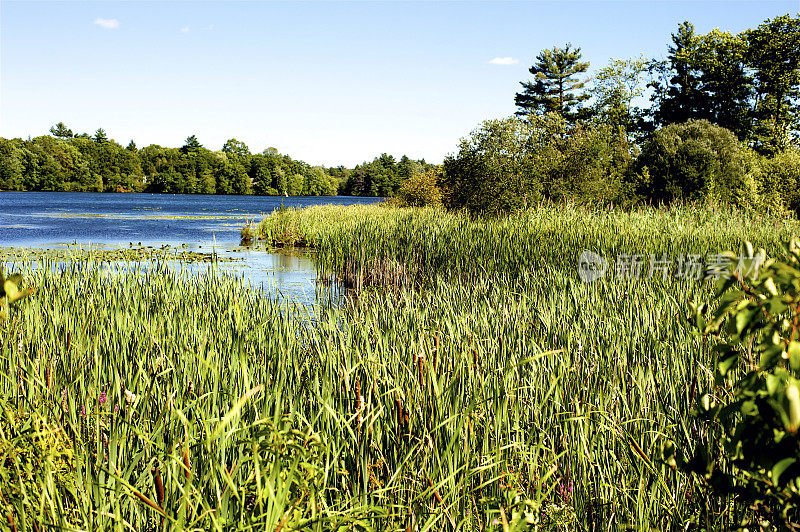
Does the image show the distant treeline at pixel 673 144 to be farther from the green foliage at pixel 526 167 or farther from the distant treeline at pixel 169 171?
the distant treeline at pixel 169 171

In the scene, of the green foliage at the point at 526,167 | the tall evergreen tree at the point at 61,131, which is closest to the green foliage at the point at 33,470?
the green foliage at the point at 526,167

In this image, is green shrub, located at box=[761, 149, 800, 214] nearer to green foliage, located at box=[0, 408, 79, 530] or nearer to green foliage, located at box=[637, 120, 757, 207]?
green foliage, located at box=[637, 120, 757, 207]

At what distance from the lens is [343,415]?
2.24 meters

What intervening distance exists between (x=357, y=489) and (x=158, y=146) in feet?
307

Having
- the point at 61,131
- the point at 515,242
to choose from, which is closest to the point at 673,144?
the point at 515,242

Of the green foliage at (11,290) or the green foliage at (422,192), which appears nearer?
the green foliage at (11,290)

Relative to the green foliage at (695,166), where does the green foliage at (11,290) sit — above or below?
below

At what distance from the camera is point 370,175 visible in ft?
278

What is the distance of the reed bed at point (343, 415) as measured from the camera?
165 centimetres

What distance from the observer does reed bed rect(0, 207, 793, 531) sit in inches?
65.0

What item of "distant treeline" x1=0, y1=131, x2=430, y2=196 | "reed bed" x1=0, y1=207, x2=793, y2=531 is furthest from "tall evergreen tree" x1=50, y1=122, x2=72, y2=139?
"reed bed" x1=0, y1=207, x2=793, y2=531

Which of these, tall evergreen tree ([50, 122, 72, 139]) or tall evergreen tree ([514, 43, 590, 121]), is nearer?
tall evergreen tree ([514, 43, 590, 121])

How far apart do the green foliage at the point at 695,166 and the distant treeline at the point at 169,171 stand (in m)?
44.0

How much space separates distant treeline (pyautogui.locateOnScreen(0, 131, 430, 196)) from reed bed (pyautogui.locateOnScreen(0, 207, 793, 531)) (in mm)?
57739
